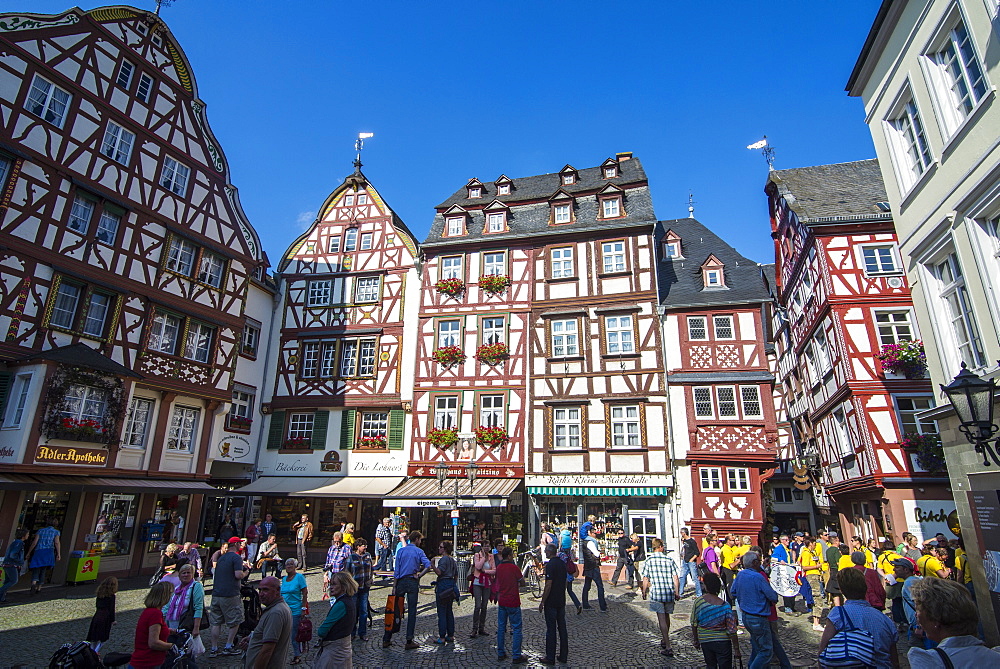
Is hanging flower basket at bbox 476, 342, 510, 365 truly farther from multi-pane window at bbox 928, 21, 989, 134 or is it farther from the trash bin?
multi-pane window at bbox 928, 21, 989, 134

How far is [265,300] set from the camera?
24.6m

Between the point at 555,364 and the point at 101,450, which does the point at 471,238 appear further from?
the point at 101,450

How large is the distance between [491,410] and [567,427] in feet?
9.55

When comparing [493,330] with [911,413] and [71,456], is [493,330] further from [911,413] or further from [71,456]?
[911,413]

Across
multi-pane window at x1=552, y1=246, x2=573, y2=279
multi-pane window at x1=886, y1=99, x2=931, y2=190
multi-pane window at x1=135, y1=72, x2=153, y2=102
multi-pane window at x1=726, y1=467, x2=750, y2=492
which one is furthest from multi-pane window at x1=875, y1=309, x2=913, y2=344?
multi-pane window at x1=135, y1=72, x2=153, y2=102

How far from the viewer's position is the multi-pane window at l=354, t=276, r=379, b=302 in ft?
79.9

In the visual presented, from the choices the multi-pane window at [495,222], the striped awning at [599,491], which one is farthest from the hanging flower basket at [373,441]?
the multi-pane window at [495,222]

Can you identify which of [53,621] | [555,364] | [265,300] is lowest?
[53,621]

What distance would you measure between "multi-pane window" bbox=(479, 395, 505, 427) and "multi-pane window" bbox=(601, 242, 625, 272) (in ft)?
21.5

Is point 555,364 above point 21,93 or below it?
below

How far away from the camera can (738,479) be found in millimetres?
19234

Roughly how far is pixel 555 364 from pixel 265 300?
12778 mm

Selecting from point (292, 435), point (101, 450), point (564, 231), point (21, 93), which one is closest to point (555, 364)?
point (564, 231)

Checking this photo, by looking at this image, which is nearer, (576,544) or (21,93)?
(21,93)
